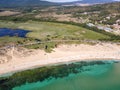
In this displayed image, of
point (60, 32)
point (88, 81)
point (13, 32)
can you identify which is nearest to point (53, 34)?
point (60, 32)

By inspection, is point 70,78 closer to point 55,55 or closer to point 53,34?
point 55,55

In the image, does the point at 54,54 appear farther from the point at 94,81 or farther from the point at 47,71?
the point at 94,81

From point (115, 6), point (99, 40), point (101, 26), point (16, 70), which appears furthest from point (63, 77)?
point (115, 6)

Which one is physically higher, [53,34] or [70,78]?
[53,34]

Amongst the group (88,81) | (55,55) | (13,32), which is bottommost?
(88,81)

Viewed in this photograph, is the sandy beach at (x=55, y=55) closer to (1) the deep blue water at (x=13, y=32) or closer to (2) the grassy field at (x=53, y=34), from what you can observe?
(2) the grassy field at (x=53, y=34)

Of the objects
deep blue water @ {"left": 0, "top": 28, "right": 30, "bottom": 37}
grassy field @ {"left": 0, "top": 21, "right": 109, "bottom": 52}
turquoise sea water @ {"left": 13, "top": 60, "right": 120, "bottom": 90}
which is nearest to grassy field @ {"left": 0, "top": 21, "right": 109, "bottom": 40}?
grassy field @ {"left": 0, "top": 21, "right": 109, "bottom": 52}
